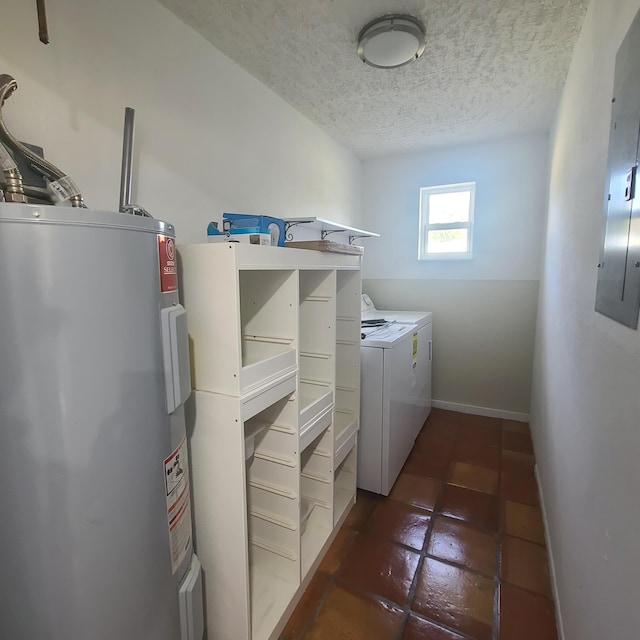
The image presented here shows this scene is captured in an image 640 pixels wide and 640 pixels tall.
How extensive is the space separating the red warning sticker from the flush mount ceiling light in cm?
136

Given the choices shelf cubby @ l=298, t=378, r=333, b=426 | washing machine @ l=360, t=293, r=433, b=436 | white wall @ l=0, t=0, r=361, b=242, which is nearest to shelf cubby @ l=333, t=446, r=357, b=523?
shelf cubby @ l=298, t=378, r=333, b=426

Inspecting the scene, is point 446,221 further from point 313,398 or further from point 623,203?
point 623,203

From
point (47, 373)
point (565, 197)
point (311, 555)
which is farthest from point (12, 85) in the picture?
point (565, 197)

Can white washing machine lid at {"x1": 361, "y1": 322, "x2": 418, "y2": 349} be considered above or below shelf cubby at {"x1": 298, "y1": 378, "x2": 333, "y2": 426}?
above

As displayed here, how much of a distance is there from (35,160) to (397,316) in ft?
8.42

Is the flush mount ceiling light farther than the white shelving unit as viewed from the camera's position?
Yes

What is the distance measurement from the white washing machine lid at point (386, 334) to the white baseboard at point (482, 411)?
1259mm

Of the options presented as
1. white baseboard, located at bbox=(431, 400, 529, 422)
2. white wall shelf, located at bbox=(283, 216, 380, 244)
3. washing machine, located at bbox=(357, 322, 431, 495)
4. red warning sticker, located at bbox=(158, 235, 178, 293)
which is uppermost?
white wall shelf, located at bbox=(283, 216, 380, 244)

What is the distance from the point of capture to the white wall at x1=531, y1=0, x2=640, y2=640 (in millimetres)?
756

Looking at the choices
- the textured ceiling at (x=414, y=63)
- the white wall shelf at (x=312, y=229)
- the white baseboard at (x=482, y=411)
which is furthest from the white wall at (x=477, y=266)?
the white wall shelf at (x=312, y=229)

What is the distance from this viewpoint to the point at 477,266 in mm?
3102

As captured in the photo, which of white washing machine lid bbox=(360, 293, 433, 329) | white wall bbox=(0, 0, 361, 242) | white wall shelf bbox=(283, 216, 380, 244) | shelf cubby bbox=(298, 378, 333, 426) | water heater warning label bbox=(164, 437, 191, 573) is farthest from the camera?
white washing machine lid bbox=(360, 293, 433, 329)

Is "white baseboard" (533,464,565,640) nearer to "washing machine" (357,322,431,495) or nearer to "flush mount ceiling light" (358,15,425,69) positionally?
"washing machine" (357,322,431,495)

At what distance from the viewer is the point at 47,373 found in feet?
2.18
